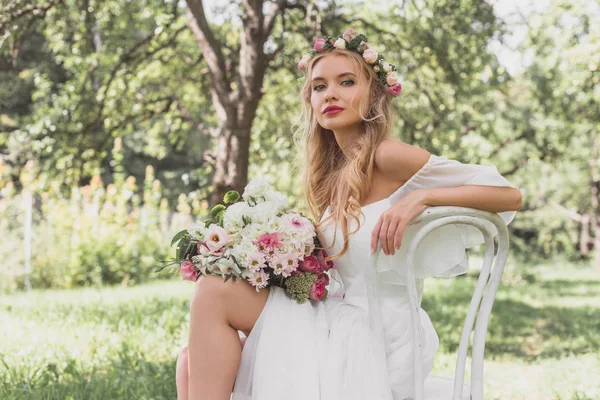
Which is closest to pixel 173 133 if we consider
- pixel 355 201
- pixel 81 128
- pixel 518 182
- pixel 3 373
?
pixel 81 128

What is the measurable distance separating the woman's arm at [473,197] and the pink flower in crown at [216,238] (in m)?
0.65

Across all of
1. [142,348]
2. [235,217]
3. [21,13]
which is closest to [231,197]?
[235,217]

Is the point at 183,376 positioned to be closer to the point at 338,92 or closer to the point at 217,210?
the point at 217,210

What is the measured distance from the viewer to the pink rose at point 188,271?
2107 mm

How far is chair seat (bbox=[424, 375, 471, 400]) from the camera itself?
2.03 meters

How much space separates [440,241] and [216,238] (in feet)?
2.44

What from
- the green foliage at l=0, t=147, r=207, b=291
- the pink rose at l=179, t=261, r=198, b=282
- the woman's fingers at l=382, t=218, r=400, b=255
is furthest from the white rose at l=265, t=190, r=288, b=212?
the green foliage at l=0, t=147, r=207, b=291

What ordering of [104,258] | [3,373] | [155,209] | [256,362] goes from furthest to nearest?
1. [155,209]
2. [104,258]
3. [3,373]
4. [256,362]

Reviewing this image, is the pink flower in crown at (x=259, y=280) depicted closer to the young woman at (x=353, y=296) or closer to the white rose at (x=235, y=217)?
the young woman at (x=353, y=296)

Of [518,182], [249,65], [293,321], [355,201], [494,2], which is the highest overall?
[494,2]

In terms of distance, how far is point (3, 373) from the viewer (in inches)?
131

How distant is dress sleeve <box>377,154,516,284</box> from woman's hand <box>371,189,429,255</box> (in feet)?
0.44

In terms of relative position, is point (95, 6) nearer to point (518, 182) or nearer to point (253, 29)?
point (253, 29)

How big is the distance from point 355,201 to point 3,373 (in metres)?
2.20
